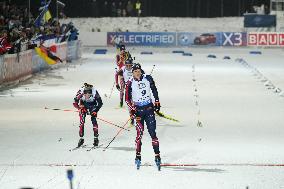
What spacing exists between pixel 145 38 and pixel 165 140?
163 ft

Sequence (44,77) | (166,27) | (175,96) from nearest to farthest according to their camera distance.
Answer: (175,96)
(44,77)
(166,27)

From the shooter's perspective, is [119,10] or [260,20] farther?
[119,10]

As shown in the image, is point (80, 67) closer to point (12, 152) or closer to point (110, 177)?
point (12, 152)

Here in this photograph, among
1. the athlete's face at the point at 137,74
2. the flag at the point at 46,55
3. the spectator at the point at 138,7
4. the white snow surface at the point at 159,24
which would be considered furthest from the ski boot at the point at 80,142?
the white snow surface at the point at 159,24

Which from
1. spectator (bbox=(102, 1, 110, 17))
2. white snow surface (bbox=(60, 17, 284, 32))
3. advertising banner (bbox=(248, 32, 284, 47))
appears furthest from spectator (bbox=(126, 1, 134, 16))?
advertising banner (bbox=(248, 32, 284, 47))

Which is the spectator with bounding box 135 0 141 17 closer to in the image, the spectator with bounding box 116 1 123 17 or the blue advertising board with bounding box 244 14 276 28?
the spectator with bounding box 116 1 123 17

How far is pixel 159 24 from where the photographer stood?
71.8 m

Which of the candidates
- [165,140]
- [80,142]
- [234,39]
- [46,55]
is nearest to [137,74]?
[80,142]

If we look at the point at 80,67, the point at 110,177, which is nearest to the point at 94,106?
the point at 110,177

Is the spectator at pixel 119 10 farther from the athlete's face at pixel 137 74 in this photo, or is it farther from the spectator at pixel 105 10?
the athlete's face at pixel 137 74

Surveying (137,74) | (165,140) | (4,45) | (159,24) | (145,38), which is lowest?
(165,140)

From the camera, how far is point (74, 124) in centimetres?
1848

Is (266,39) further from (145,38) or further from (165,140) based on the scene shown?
(165,140)

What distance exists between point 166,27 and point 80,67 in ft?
108
